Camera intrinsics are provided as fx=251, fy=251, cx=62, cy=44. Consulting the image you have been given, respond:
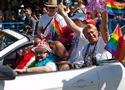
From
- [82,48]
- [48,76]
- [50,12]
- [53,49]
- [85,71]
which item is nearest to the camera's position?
[48,76]

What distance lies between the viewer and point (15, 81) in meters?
2.65

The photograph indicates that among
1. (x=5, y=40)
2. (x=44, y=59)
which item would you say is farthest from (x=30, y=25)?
(x=5, y=40)

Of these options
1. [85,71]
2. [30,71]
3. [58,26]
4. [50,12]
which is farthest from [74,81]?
[50,12]

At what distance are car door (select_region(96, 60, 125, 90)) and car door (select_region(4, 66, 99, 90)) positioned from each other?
8 cm

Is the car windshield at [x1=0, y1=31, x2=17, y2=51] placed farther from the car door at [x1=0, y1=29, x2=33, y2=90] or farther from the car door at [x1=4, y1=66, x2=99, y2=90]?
the car door at [x1=4, y1=66, x2=99, y2=90]

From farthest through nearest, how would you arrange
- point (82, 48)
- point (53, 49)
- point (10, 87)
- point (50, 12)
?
1. point (50, 12)
2. point (82, 48)
3. point (53, 49)
4. point (10, 87)

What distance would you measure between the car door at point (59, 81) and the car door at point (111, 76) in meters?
0.08

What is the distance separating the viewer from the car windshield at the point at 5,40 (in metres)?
2.90

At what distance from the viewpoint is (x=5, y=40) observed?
124 inches

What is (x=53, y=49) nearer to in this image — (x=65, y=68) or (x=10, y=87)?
A: (x=65, y=68)

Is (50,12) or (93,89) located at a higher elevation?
(50,12)

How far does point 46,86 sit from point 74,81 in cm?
36

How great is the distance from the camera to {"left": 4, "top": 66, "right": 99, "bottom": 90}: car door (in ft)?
8.74

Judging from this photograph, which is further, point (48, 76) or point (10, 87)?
point (48, 76)
